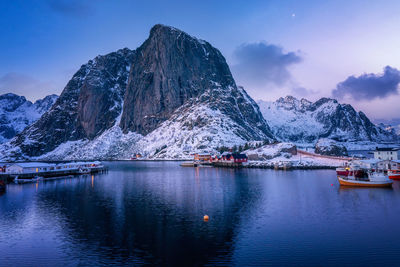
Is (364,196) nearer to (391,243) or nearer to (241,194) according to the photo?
(241,194)

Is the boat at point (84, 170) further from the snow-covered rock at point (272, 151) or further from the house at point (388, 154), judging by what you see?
the house at point (388, 154)

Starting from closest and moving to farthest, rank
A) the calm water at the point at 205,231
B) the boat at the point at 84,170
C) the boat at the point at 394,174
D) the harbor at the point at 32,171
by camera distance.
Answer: the calm water at the point at 205,231 → the boat at the point at 394,174 → the harbor at the point at 32,171 → the boat at the point at 84,170

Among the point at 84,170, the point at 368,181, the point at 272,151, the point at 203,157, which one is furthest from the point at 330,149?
the point at 84,170

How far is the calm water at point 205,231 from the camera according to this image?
88.6 feet

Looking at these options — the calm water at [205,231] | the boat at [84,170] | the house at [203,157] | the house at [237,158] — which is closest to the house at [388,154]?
the calm water at [205,231]

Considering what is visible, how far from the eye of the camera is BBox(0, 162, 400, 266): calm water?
88.6ft

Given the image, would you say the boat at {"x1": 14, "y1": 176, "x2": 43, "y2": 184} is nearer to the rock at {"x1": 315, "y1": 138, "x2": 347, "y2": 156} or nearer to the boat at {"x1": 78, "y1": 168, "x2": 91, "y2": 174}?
the boat at {"x1": 78, "y1": 168, "x2": 91, "y2": 174}

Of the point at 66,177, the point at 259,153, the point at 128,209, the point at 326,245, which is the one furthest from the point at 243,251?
the point at 259,153

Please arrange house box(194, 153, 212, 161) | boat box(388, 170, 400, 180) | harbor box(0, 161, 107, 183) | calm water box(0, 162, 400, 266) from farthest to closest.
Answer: house box(194, 153, 212, 161), harbor box(0, 161, 107, 183), boat box(388, 170, 400, 180), calm water box(0, 162, 400, 266)

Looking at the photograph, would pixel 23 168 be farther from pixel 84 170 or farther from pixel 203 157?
pixel 203 157

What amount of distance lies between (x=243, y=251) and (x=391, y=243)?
50.3ft

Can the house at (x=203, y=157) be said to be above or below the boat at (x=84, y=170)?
above

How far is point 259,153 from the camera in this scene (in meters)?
160

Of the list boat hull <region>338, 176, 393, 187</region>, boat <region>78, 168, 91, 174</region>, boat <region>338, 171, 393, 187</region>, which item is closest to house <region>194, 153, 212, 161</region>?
boat <region>78, 168, 91, 174</region>
